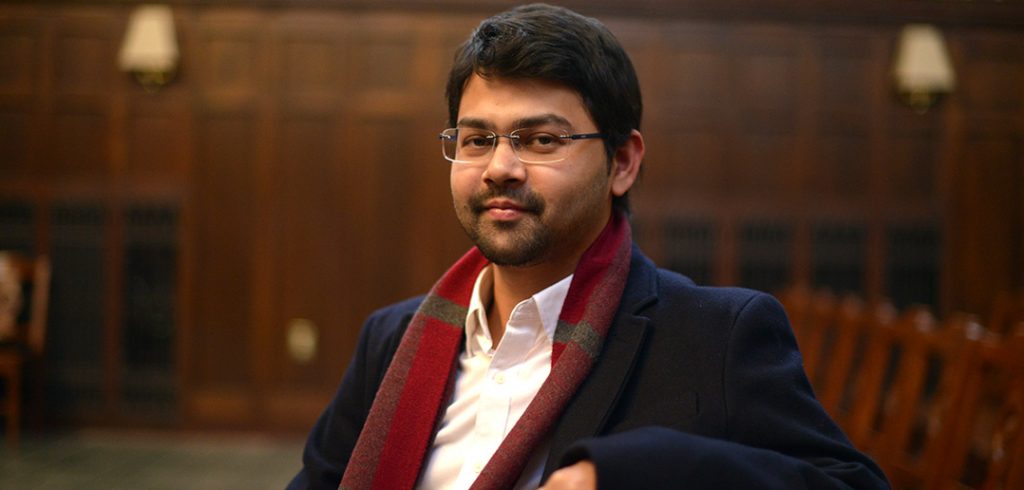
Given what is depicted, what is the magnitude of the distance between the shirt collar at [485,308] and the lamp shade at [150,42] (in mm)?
4760

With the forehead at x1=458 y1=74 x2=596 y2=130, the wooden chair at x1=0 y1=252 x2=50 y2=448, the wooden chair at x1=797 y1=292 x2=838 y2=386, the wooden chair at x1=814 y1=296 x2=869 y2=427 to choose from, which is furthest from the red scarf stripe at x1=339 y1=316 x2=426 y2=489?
the wooden chair at x1=0 y1=252 x2=50 y2=448

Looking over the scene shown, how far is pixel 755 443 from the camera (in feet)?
4.57

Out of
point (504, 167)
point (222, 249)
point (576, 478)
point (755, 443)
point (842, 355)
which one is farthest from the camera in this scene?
point (222, 249)

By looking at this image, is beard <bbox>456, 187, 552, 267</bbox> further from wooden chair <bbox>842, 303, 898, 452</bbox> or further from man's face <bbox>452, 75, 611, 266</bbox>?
wooden chair <bbox>842, 303, 898, 452</bbox>

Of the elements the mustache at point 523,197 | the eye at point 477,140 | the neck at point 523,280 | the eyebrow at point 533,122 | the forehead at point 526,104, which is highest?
the forehead at point 526,104

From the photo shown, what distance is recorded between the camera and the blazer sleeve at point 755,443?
1.26m

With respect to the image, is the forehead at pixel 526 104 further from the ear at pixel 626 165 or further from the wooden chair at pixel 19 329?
the wooden chair at pixel 19 329

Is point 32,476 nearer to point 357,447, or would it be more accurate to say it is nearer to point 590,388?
point 357,447

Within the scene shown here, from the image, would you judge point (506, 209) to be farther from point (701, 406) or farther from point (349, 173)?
point (349, 173)

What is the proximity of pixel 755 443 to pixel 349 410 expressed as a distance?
73 cm

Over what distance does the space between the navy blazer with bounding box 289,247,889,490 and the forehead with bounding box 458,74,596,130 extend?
287 mm

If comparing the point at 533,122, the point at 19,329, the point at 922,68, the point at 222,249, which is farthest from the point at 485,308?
the point at 19,329

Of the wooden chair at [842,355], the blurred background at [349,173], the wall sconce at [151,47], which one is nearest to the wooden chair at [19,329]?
the blurred background at [349,173]

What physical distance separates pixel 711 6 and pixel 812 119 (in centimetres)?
91
